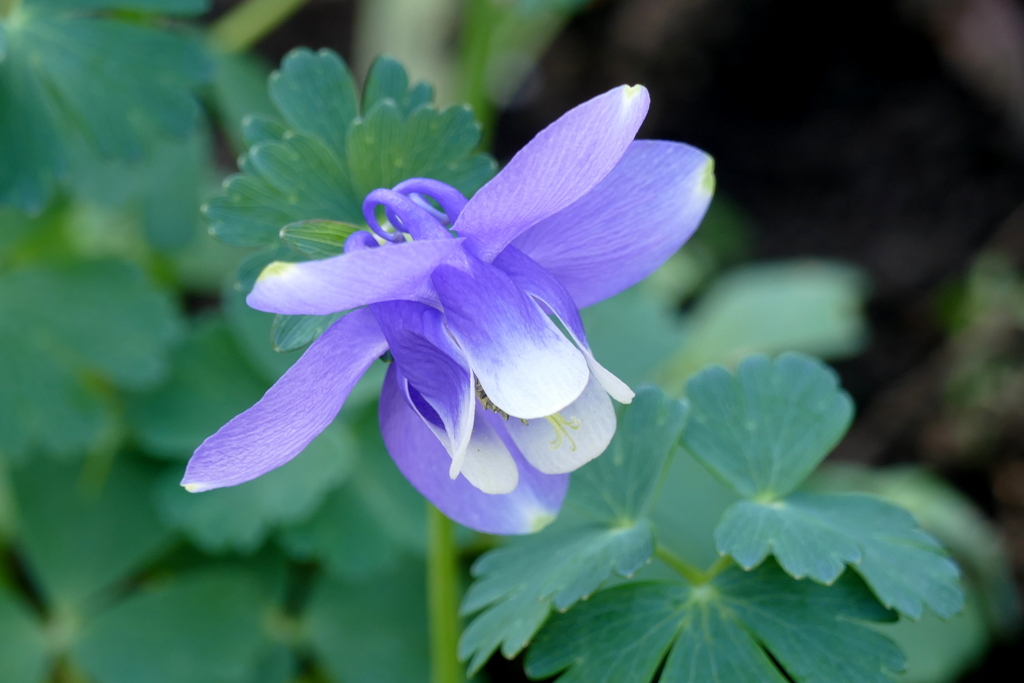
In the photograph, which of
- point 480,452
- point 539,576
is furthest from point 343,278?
point 539,576

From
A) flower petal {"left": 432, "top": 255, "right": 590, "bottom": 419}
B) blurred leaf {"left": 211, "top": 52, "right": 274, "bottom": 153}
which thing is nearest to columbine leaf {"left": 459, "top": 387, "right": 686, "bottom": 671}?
flower petal {"left": 432, "top": 255, "right": 590, "bottom": 419}

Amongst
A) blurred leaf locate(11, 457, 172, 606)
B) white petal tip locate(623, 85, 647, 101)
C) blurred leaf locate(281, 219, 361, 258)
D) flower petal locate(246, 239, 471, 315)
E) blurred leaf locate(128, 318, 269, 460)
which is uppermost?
white petal tip locate(623, 85, 647, 101)

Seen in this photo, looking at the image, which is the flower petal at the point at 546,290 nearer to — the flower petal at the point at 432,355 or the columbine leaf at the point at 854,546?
the flower petal at the point at 432,355

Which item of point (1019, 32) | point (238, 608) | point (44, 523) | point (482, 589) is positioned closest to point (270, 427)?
point (482, 589)

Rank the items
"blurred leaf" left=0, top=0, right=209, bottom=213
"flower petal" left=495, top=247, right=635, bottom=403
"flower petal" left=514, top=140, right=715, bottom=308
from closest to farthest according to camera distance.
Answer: "flower petal" left=495, top=247, right=635, bottom=403, "flower petal" left=514, top=140, right=715, bottom=308, "blurred leaf" left=0, top=0, right=209, bottom=213

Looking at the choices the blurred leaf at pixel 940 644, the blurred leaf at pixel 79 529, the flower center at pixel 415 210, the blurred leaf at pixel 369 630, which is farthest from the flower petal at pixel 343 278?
the blurred leaf at pixel 940 644

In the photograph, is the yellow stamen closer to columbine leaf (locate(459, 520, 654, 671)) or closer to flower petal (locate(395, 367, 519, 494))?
flower petal (locate(395, 367, 519, 494))

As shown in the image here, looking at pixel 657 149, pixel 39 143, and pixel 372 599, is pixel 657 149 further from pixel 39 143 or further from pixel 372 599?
pixel 372 599
